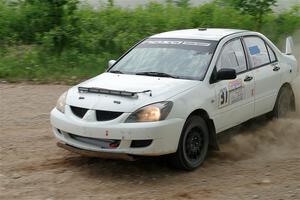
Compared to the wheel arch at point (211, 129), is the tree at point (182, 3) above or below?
above

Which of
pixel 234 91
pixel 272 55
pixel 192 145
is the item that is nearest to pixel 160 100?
pixel 192 145

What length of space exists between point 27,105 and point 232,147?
3939mm

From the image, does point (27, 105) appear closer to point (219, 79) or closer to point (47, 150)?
point (47, 150)

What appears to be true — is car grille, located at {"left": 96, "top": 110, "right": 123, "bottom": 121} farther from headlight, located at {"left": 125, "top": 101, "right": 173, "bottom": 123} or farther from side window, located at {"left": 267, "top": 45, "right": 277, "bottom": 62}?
side window, located at {"left": 267, "top": 45, "right": 277, "bottom": 62}

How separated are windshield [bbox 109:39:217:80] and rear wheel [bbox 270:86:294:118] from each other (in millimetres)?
1652

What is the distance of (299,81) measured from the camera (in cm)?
946

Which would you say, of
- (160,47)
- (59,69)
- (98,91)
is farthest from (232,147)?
(59,69)

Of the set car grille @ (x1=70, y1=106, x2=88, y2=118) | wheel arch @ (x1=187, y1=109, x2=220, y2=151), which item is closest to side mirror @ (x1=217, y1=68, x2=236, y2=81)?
wheel arch @ (x1=187, y1=109, x2=220, y2=151)

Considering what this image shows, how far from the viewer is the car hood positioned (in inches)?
249

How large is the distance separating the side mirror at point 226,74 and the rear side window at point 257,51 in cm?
Result: 103

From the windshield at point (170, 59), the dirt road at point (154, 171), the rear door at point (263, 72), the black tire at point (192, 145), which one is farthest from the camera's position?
the rear door at point (263, 72)

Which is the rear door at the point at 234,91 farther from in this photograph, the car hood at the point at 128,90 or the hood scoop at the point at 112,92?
the hood scoop at the point at 112,92

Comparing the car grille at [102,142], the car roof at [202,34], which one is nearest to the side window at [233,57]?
the car roof at [202,34]

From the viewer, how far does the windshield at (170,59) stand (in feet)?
23.7
